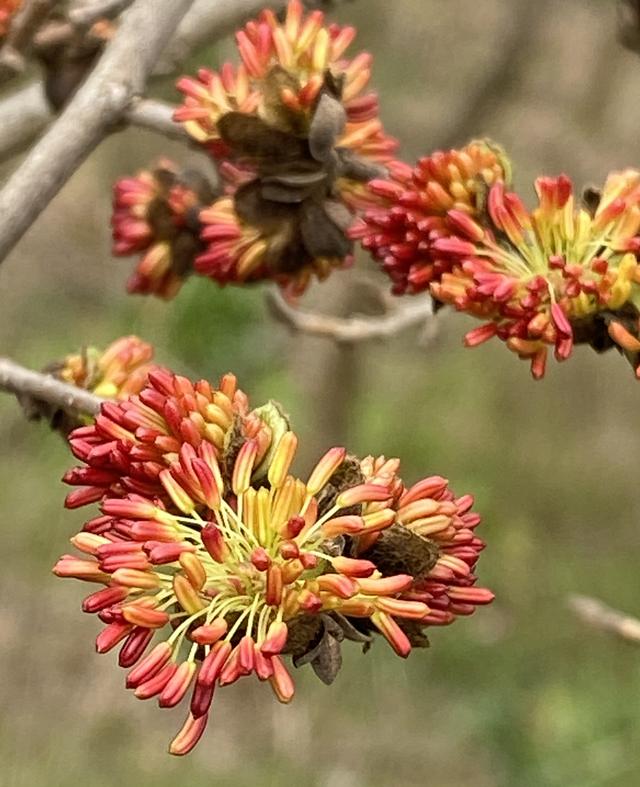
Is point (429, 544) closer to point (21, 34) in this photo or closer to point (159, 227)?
point (159, 227)

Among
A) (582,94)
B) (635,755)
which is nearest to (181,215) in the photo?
(635,755)

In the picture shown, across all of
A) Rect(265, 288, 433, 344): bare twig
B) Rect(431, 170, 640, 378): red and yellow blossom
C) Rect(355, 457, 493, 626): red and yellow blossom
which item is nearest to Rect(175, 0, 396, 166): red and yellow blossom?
Rect(431, 170, 640, 378): red and yellow blossom

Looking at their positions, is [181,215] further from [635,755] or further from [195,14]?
[635,755]

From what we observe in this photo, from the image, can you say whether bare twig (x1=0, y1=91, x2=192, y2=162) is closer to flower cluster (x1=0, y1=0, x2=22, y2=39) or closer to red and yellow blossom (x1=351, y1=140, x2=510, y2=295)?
flower cluster (x1=0, y1=0, x2=22, y2=39)

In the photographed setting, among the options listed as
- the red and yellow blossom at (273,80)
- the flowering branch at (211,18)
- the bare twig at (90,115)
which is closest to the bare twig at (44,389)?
the bare twig at (90,115)

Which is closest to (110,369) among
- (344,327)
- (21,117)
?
(21,117)
